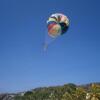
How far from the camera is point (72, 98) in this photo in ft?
244

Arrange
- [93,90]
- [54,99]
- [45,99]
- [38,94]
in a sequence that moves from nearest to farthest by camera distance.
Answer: [93,90] → [54,99] → [45,99] → [38,94]

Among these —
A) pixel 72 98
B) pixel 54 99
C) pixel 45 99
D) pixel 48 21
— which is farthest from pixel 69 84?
pixel 48 21

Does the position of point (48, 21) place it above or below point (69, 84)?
below

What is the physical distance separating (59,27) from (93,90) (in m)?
12.9

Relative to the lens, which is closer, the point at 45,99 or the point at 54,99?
the point at 54,99

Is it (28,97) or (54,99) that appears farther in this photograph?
(28,97)

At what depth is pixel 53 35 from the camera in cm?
6100

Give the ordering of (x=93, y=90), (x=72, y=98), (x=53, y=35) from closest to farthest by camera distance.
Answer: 1. (x=53, y=35)
2. (x=93, y=90)
3. (x=72, y=98)

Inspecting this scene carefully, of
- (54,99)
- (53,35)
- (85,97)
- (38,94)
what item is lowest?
(85,97)

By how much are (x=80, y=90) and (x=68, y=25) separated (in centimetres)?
1466

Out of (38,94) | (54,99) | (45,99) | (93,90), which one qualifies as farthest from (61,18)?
(38,94)

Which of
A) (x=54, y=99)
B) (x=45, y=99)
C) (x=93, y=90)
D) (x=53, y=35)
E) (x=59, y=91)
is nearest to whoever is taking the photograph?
(x=53, y=35)

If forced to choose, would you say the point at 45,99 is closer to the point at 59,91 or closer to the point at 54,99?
the point at 59,91

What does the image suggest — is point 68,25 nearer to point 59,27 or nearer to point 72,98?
point 59,27
